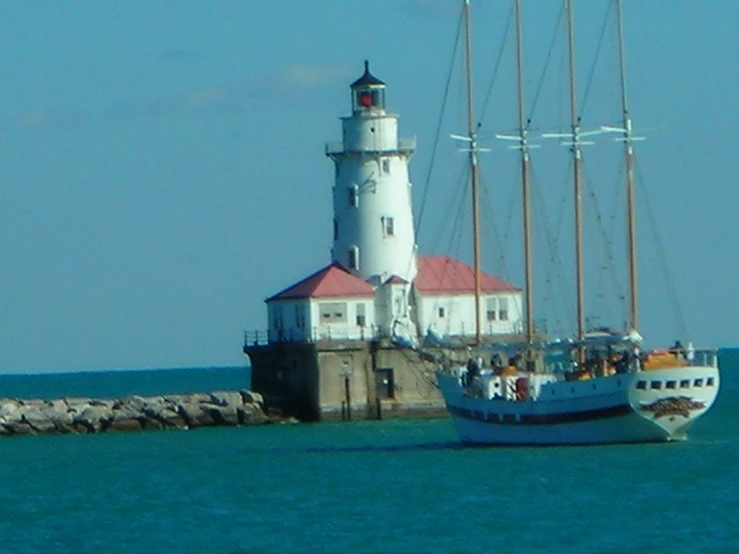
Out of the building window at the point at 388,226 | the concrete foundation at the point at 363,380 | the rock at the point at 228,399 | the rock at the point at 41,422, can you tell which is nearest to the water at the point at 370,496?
the concrete foundation at the point at 363,380

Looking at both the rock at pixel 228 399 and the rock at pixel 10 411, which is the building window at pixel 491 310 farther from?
the rock at pixel 10 411

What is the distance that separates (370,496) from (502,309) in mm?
30206

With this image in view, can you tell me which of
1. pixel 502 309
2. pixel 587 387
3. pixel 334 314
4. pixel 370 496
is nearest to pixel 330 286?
pixel 334 314

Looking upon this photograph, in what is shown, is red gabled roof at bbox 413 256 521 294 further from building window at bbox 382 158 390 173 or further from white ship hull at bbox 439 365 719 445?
white ship hull at bbox 439 365 719 445

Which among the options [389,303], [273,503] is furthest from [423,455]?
[389,303]

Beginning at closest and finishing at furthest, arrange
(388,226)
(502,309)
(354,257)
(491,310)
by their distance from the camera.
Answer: (388,226)
(354,257)
(491,310)
(502,309)

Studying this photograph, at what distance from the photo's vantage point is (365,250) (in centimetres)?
8138

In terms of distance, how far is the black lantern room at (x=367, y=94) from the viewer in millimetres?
81062

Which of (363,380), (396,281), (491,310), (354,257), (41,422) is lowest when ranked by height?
(41,422)

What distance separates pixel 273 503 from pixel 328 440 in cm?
1830

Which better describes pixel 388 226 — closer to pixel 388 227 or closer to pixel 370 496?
pixel 388 227

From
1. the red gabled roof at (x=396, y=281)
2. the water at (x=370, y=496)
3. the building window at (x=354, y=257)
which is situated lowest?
the water at (x=370, y=496)

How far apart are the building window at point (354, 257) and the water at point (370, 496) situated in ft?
28.5

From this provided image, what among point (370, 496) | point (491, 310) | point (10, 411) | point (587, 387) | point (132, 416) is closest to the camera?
point (370, 496)
